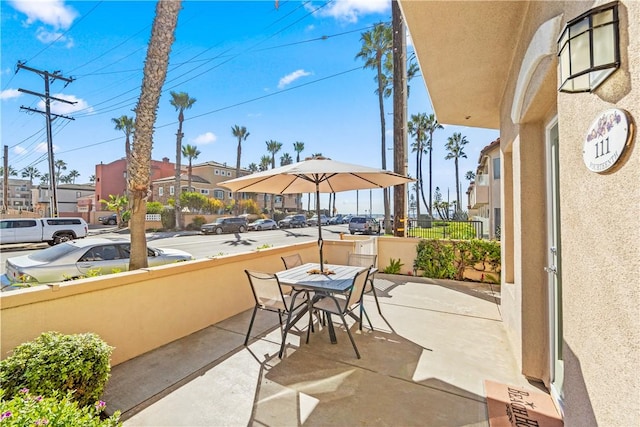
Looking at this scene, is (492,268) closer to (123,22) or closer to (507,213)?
(507,213)

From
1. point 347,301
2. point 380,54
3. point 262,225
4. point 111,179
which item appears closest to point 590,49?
point 347,301

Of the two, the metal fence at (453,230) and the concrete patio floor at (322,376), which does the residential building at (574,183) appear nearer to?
the concrete patio floor at (322,376)

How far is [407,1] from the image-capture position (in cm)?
Answer: 259

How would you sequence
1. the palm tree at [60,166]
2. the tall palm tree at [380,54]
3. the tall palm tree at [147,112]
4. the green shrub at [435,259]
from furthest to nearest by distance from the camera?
the palm tree at [60,166] < the tall palm tree at [380,54] < the green shrub at [435,259] < the tall palm tree at [147,112]

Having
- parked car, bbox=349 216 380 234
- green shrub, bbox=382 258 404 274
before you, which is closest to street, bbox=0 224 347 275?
parked car, bbox=349 216 380 234

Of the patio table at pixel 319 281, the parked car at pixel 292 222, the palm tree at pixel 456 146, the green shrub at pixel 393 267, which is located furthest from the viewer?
the palm tree at pixel 456 146

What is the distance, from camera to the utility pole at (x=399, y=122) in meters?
8.20

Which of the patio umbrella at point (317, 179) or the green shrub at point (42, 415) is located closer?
the green shrub at point (42, 415)

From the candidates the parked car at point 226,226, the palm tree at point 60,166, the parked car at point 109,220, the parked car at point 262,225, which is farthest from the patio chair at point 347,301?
the palm tree at point 60,166

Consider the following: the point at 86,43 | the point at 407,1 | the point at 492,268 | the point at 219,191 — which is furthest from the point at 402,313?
the point at 219,191

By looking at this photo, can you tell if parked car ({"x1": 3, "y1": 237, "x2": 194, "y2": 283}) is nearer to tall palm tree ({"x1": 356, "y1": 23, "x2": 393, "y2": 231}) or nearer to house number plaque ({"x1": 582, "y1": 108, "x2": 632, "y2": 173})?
house number plaque ({"x1": 582, "y1": 108, "x2": 632, "y2": 173})

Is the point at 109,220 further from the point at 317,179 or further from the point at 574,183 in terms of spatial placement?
the point at 574,183

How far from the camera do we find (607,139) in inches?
47.2

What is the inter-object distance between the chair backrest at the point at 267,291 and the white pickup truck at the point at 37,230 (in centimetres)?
1735
